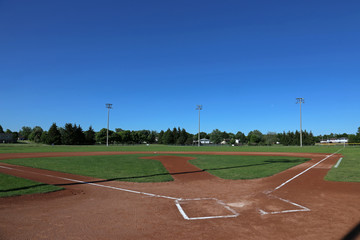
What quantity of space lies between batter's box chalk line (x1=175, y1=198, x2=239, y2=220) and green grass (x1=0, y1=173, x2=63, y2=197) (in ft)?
18.4

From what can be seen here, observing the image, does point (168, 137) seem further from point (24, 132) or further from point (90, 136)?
point (24, 132)

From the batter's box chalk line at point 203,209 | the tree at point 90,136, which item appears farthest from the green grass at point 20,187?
the tree at point 90,136

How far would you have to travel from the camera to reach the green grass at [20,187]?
847 cm

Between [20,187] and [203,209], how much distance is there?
789 cm

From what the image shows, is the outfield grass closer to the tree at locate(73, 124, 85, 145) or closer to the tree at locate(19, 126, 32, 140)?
the tree at locate(73, 124, 85, 145)

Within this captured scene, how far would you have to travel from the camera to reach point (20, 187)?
30.6 feet

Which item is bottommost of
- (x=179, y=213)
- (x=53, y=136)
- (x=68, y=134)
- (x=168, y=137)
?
(x=179, y=213)

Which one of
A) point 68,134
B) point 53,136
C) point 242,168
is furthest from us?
point 68,134

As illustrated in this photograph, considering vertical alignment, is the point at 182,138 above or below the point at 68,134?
below

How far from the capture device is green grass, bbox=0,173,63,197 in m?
8.47

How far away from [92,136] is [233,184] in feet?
344

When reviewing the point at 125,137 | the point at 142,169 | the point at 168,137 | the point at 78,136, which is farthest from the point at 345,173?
the point at 125,137

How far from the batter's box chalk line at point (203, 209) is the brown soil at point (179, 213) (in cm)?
3

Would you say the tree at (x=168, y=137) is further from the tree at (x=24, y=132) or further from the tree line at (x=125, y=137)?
the tree at (x=24, y=132)
